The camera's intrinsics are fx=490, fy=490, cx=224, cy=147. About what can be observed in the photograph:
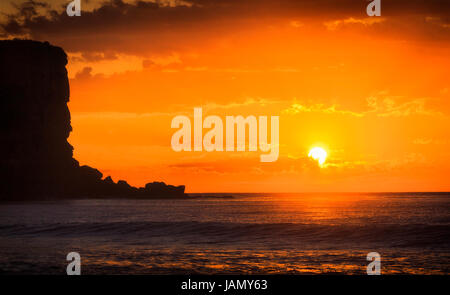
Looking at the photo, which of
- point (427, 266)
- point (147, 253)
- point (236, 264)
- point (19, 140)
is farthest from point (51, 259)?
point (19, 140)

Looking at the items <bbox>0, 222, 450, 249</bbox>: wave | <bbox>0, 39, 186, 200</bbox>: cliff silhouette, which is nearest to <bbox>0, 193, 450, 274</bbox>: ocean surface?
<bbox>0, 222, 450, 249</bbox>: wave

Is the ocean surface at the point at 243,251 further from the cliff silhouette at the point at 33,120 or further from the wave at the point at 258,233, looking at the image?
the cliff silhouette at the point at 33,120

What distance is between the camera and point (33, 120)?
13075 cm

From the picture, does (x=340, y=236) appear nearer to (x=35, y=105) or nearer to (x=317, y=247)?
(x=317, y=247)

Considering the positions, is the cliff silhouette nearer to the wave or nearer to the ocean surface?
the wave

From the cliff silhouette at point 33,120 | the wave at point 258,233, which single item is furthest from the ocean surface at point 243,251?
the cliff silhouette at point 33,120

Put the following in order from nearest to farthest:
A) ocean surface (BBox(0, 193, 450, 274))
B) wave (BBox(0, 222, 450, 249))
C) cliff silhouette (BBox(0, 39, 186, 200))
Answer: ocean surface (BBox(0, 193, 450, 274)) < wave (BBox(0, 222, 450, 249)) < cliff silhouette (BBox(0, 39, 186, 200))

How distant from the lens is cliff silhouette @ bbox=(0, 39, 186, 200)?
127875mm

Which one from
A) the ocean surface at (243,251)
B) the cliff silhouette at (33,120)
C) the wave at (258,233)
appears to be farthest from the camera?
the cliff silhouette at (33,120)

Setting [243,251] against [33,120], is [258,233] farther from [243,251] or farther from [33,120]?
[33,120]

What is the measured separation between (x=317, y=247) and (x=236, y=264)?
901 centimetres

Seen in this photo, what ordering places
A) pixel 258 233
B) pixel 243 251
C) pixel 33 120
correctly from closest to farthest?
pixel 243 251
pixel 258 233
pixel 33 120

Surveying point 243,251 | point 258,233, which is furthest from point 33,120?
point 243,251

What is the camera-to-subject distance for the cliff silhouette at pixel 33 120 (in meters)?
128
